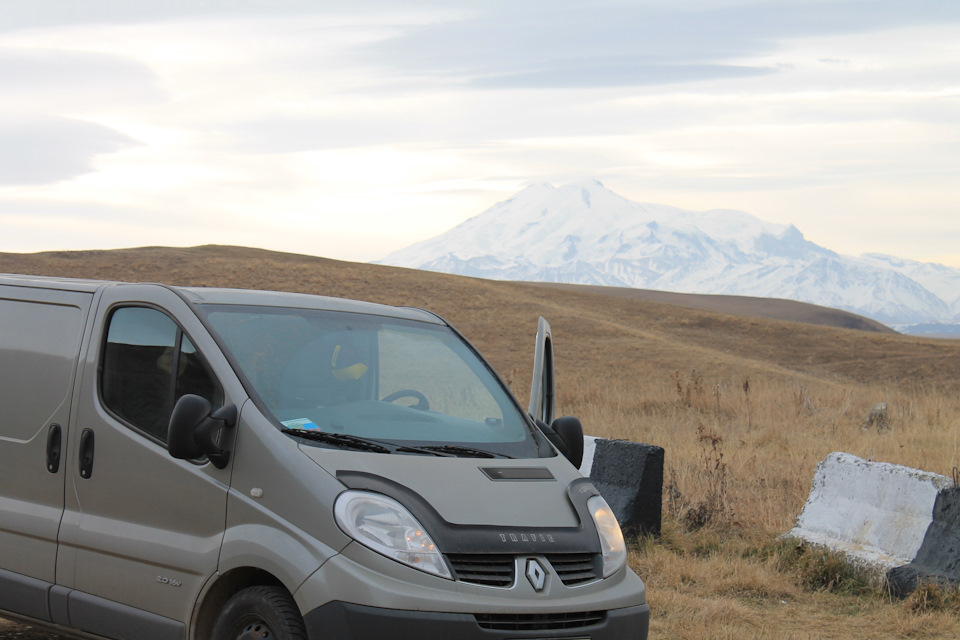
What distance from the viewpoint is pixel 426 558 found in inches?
140

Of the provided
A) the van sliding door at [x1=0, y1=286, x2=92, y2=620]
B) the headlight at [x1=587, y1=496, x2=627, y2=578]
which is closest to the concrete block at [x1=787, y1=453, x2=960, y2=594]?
the headlight at [x1=587, y1=496, x2=627, y2=578]

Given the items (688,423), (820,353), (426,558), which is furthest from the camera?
(820,353)

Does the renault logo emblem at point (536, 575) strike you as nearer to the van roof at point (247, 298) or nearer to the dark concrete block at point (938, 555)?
the van roof at point (247, 298)

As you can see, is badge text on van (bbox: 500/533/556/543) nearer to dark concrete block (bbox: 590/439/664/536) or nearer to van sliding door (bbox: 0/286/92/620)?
van sliding door (bbox: 0/286/92/620)

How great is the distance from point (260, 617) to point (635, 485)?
4.34 metres

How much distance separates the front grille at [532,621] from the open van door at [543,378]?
296 centimetres

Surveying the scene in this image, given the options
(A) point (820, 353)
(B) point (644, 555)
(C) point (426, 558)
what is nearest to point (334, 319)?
(C) point (426, 558)

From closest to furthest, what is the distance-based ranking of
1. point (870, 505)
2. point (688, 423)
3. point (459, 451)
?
point (459, 451) < point (870, 505) < point (688, 423)

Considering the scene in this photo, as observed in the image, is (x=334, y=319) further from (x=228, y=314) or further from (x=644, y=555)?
(x=644, y=555)

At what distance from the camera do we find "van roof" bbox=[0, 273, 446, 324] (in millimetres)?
4523

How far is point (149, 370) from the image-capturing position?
4.38m

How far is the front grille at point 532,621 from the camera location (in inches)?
139

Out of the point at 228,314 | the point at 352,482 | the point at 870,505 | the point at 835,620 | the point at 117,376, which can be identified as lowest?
the point at 835,620

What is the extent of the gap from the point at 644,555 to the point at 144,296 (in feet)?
13.7
